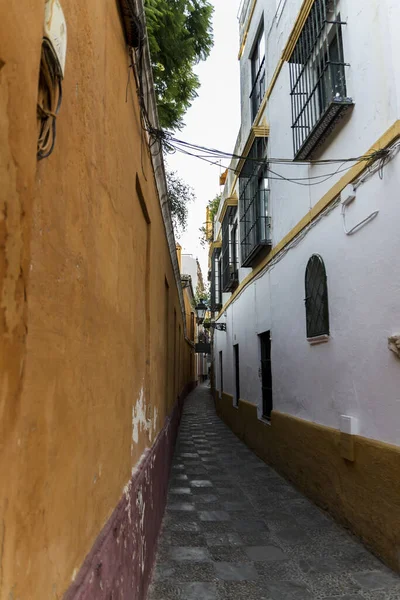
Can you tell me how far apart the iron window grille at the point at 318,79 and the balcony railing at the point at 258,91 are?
285 cm

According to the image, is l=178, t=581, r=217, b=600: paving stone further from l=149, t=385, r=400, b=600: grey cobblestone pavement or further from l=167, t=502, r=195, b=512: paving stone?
l=167, t=502, r=195, b=512: paving stone

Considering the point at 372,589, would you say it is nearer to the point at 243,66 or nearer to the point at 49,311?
the point at 49,311

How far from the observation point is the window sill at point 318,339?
5.04 metres

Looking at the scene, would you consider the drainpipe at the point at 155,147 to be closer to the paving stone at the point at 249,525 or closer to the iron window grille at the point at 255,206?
the iron window grille at the point at 255,206

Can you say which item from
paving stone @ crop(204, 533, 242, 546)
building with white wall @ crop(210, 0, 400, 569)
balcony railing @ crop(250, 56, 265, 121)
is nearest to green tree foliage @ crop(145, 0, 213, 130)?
building with white wall @ crop(210, 0, 400, 569)

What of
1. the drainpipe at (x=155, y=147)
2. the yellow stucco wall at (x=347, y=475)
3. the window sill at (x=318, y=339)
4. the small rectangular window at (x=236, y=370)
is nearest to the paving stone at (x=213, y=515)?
the yellow stucco wall at (x=347, y=475)

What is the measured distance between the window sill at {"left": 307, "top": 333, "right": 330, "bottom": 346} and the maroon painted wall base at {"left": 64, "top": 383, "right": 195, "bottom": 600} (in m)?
2.25

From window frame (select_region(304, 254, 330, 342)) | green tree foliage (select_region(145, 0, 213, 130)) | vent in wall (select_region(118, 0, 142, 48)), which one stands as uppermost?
green tree foliage (select_region(145, 0, 213, 130))

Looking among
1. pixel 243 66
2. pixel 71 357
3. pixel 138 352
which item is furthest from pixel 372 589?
pixel 243 66

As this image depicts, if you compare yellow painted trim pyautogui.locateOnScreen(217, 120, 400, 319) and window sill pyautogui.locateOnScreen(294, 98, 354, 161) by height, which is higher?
window sill pyautogui.locateOnScreen(294, 98, 354, 161)

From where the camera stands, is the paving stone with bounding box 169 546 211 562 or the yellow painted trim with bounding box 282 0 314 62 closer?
the paving stone with bounding box 169 546 211 562

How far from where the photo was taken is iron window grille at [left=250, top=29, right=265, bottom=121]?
28.4ft

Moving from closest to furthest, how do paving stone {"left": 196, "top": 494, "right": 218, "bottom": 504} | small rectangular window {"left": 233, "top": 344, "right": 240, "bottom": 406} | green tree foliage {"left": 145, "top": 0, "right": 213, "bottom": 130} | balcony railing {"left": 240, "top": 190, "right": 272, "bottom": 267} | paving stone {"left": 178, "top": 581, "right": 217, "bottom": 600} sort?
1. paving stone {"left": 178, "top": 581, "right": 217, "bottom": 600}
2. paving stone {"left": 196, "top": 494, "right": 218, "bottom": 504}
3. green tree foliage {"left": 145, "top": 0, "right": 213, "bottom": 130}
4. balcony railing {"left": 240, "top": 190, "right": 272, "bottom": 267}
5. small rectangular window {"left": 233, "top": 344, "right": 240, "bottom": 406}

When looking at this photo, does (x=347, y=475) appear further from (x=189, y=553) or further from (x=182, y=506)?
(x=182, y=506)
